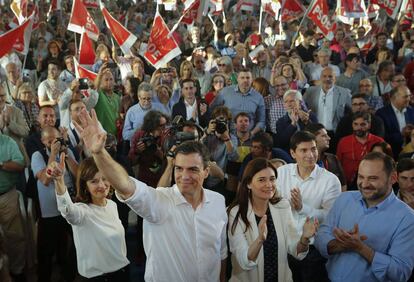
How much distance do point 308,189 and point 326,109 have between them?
3.60 m

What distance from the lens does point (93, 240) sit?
460cm

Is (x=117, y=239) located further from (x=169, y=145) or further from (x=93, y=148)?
(x=93, y=148)

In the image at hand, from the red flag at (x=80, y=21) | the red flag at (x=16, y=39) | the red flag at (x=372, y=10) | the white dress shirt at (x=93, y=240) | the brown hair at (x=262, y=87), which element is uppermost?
the red flag at (x=372, y=10)

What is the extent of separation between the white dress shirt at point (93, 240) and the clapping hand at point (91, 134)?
4.38ft

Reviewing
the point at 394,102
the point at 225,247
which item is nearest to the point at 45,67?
the point at 394,102

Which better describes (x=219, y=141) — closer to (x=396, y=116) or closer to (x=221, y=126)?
(x=221, y=126)

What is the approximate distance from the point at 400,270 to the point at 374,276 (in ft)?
0.61

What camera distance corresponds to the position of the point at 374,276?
3904 mm

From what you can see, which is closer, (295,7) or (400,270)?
(400,270)

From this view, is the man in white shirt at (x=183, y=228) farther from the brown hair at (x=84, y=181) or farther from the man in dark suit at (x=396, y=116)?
the man in dark suit at (x=396, y=116)

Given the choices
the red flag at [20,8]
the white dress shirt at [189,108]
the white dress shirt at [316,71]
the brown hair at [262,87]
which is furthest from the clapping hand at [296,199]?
the red flag at [20,8]

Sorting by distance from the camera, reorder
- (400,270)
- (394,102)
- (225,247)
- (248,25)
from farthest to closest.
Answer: (248,25) → (394,102) → (225,247) → (400,270)

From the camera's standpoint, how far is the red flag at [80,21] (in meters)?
10.1

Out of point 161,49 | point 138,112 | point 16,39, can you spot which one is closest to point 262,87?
point 161,49
